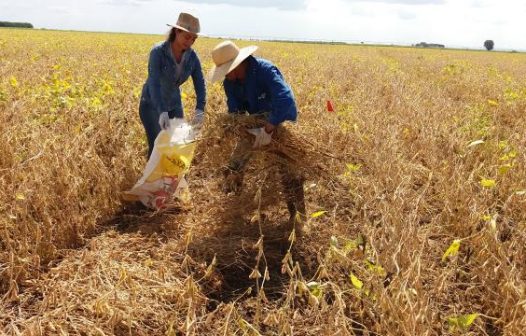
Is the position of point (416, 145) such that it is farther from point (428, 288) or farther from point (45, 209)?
point (45, 209)

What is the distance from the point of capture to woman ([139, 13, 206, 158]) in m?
3.00

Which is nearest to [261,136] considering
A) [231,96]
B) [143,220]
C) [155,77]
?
[231,96]

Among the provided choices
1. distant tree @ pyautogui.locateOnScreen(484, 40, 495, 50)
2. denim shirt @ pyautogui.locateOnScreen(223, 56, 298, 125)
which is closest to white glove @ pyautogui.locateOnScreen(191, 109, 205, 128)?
denim shirt @ pyautogui.locateOnScreen(223, 56, 298, 125)

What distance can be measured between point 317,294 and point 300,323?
0.33m

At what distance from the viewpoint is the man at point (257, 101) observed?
9.11ft

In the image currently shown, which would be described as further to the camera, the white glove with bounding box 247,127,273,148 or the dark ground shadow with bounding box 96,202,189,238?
the dark ground shadow with bounding box 96,202,189,238

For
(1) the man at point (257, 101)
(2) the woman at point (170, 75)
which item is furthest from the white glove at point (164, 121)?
(1) the man at point (257, 101)

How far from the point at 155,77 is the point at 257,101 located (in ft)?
2.35

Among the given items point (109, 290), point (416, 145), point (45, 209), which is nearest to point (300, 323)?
point (109, 290)

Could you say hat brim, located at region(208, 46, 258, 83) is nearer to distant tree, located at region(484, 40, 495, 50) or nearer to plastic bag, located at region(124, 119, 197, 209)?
plastic bag, located at region(124, 119, 197, 209)

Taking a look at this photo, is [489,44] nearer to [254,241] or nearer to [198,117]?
[198,117]

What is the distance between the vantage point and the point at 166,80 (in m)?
3.21

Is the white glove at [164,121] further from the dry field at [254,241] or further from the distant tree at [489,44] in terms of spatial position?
the distant tree at [489,44]

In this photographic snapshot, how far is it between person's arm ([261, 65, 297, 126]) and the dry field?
0.30m
